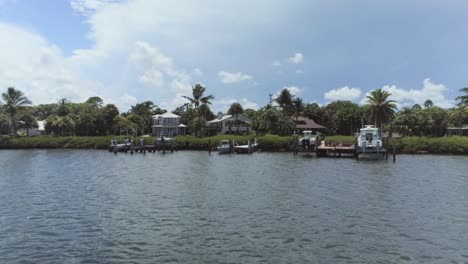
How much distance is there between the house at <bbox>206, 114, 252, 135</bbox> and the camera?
11512cm

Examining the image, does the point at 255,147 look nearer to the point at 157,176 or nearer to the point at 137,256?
the point at 157,176

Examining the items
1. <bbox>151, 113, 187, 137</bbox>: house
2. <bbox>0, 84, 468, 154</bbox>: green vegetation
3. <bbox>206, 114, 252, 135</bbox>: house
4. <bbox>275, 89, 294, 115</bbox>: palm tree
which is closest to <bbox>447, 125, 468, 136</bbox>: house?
<bbox>0, 84, 468, 154</bbox>: green vegetation

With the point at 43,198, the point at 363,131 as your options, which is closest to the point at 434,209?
the point at 43,198

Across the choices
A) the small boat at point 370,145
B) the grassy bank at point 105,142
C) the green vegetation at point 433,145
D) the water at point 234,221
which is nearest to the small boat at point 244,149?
the grassy bank at point 105,142

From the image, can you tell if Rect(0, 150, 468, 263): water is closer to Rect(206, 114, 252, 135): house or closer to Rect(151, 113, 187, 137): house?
Rect(206, 114, 252, 135): house

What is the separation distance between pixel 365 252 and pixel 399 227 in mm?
4947

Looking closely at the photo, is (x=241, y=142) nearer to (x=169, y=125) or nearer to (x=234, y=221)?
(x=169, y=125)

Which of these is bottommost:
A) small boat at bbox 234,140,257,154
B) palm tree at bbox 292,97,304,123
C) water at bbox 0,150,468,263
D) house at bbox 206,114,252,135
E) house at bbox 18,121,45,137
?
water at bbox 0,150,468,263

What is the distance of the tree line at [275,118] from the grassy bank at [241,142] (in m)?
8.82

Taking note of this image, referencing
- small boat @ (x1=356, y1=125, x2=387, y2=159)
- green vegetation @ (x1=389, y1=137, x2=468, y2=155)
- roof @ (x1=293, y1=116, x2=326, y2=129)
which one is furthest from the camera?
roof @ (x1=293, y1=116, x2=326, y2=129)

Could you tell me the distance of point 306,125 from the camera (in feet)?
377

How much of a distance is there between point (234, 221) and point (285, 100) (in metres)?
87.0

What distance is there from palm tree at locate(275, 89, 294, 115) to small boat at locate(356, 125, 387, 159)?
39777 millimetres

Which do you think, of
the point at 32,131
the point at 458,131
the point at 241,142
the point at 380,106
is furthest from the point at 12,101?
the point at 458,131
